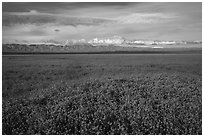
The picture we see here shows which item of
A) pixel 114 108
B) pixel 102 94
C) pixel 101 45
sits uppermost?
pixel 101 45

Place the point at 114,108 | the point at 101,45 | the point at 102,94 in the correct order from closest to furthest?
the point at 114,108
the point at 102,94
the point at 101,45

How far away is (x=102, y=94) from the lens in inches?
249

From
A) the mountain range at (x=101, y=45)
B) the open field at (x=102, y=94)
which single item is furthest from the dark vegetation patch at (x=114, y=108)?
the mountain range at (x=101, y=45)

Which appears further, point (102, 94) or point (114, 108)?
point (102, 94)

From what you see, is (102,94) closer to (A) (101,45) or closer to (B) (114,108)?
(B) (114,108)

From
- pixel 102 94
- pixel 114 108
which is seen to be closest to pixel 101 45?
pixel 102 94

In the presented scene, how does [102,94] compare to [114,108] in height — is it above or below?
above

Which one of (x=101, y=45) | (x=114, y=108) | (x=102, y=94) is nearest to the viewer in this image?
(x=114, y=108)

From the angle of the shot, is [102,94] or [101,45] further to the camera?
[101,45]

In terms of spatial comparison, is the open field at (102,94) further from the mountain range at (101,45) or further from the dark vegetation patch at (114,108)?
the mountain range at (101,45)

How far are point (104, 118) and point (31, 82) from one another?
2.13 meters

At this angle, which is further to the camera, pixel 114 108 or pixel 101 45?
pixel 101 45

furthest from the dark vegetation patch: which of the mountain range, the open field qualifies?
the mountain range

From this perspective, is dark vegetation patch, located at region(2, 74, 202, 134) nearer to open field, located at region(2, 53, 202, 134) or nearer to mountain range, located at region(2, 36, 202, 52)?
open field, located at region(2, 53, 202, 134)
